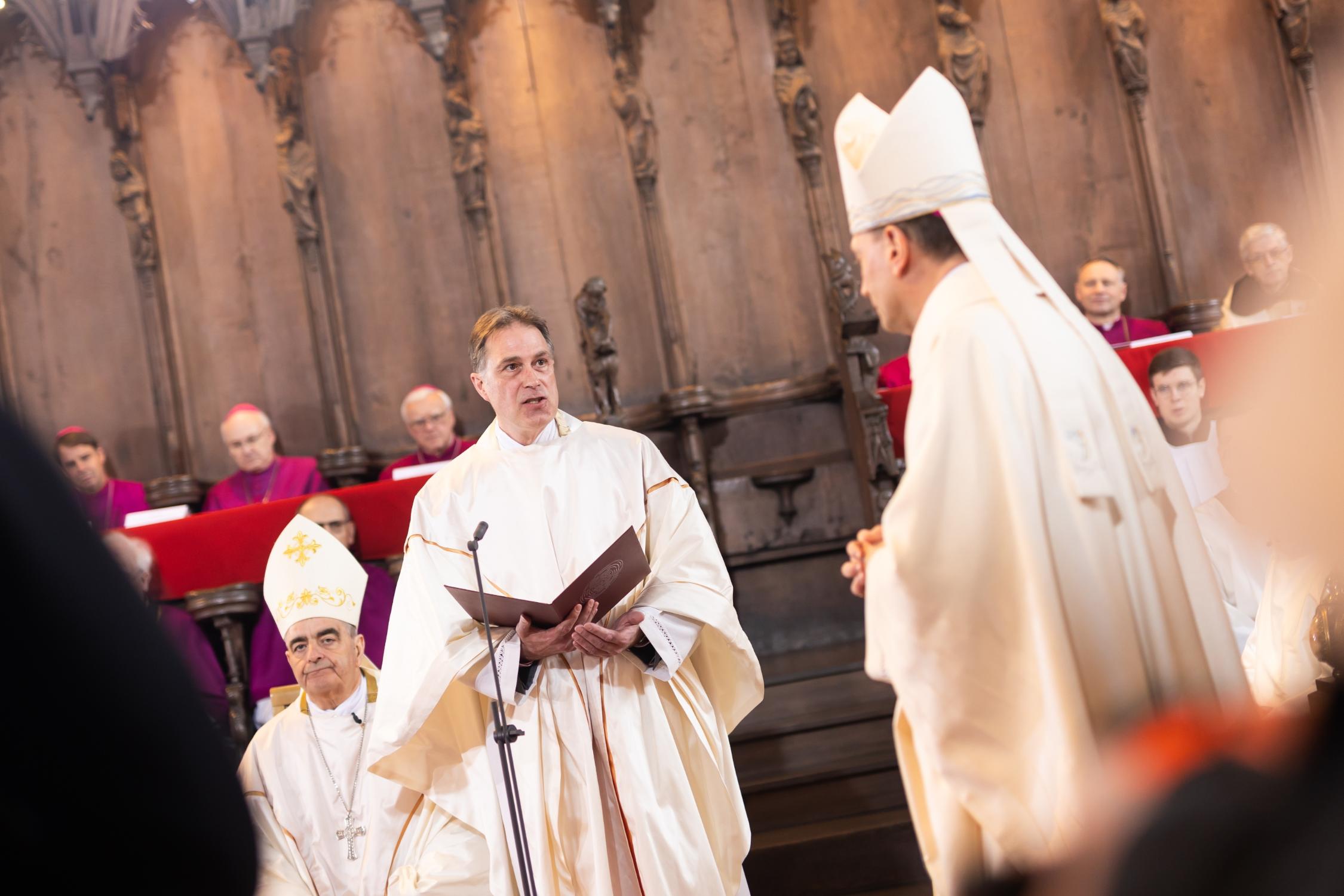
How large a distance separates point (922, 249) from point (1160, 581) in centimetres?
76

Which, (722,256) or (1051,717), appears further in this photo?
(722,256)

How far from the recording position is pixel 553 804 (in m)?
3.74

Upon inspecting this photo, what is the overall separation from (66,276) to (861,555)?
24.5 ft

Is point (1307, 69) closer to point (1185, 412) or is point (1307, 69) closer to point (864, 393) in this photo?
point (1185, 412)

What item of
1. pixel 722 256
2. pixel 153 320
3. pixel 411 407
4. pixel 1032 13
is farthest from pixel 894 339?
pixel 153 320

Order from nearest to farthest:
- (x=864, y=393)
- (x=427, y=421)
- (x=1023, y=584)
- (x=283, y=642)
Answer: (x=1023, y=584)
(x=283, y=642)
(x=864, y=393)
(x=427, y=421)

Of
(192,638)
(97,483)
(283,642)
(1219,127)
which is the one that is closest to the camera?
(192,638)

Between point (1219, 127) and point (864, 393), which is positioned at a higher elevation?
point (1219, 127)

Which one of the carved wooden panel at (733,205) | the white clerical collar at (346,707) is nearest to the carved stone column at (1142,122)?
the carved wooden panel at (733,205)

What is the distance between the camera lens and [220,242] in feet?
27.2

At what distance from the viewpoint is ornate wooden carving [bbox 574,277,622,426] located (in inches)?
247

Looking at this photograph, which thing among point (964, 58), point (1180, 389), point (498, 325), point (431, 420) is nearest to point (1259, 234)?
point (1180, 389)

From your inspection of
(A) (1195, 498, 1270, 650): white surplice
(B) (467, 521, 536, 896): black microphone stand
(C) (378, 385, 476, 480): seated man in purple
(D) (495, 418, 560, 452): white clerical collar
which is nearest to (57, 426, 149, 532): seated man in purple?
(C) (378, 385, 476, 480): seated man in purple

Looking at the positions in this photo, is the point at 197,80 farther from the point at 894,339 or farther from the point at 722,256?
the point at 894,339
